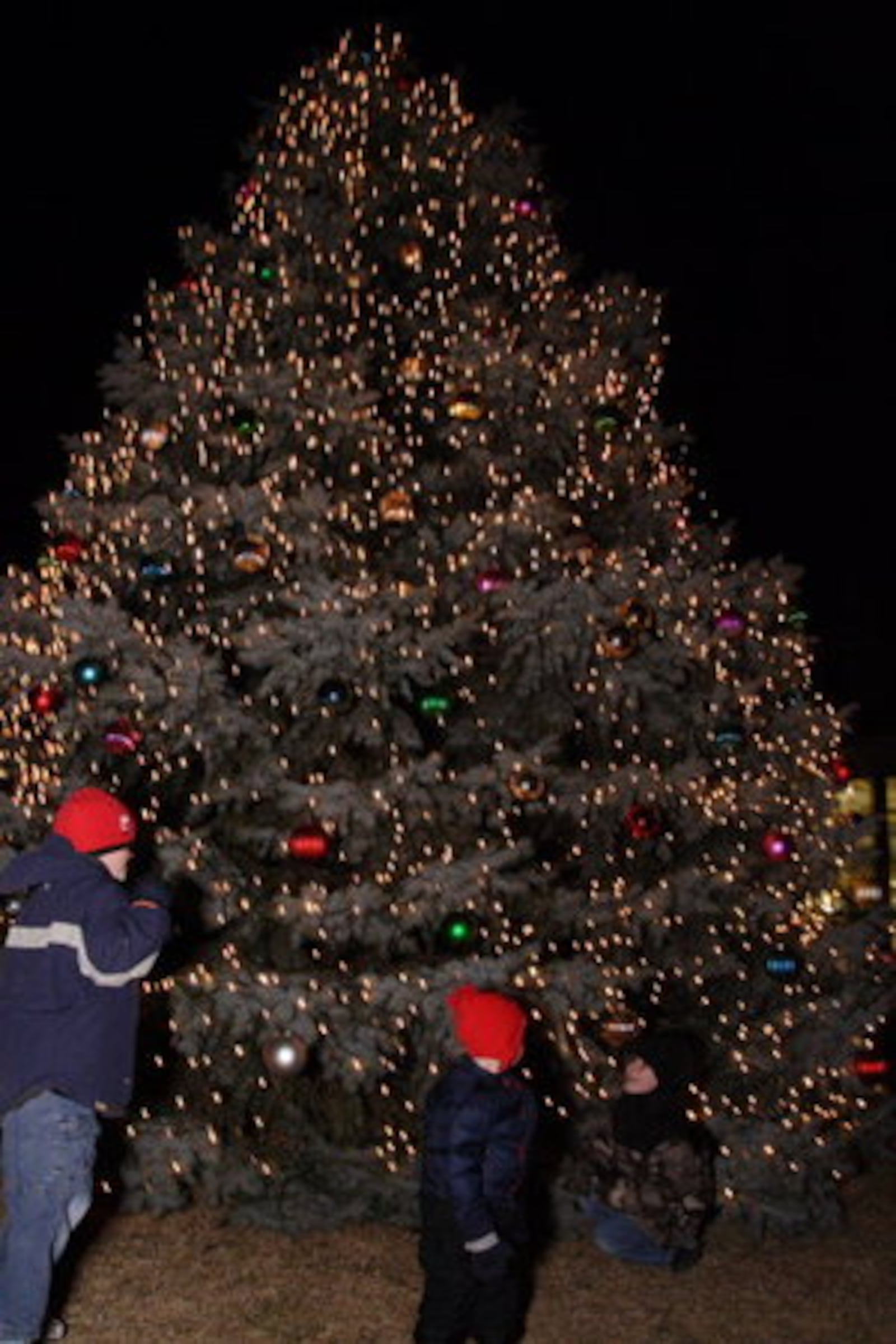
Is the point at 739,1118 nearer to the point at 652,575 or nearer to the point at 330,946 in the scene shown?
the point at 330,946

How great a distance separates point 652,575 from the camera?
6887 millimetres

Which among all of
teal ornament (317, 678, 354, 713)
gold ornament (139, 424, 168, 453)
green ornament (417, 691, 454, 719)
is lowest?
teal ornament (317, 678, 354, 713)

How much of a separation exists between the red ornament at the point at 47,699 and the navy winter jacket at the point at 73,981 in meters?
2.22

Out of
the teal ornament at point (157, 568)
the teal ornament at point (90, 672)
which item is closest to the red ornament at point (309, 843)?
the teal ornament at point (90, 672)

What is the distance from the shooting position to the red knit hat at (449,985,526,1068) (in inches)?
197

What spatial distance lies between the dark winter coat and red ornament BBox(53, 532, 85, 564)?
394cm

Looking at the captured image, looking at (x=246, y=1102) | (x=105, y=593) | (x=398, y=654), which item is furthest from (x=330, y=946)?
(x=105, y=593)

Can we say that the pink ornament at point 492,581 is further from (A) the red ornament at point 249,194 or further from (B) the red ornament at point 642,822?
(A) the red ornament at point 249,194

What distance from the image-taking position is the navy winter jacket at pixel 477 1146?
474 cm

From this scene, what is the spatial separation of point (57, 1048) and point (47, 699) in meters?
2.60

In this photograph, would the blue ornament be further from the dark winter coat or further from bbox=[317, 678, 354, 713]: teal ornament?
bbox=[317, 678, 354, 713]: teal ornament

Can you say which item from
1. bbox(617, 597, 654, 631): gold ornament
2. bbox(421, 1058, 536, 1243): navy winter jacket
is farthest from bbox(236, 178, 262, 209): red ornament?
bbox(421, 1058, 536, 1243): navy winter jacket

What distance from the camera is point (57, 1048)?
14.9 feet

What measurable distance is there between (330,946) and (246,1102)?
830mm
